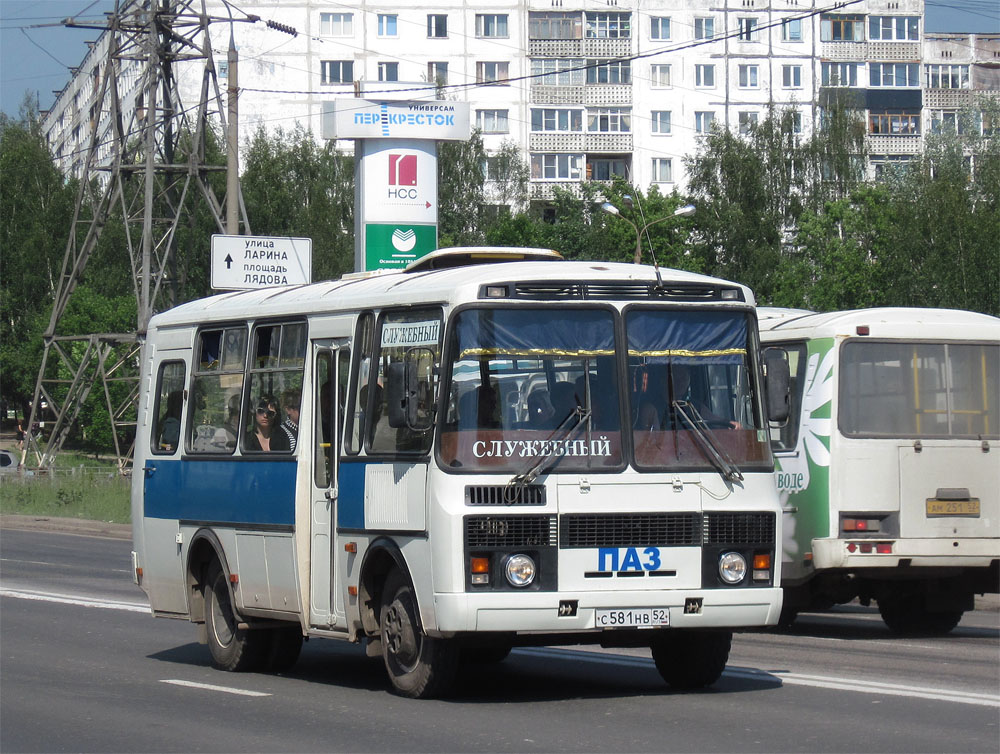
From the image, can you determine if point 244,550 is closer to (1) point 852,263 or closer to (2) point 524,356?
(2) point 524,356

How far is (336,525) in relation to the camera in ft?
36.0

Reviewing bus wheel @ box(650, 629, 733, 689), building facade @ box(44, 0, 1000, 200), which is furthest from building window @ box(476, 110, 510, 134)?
bus wheel @ box(650, 629, 733, 689)

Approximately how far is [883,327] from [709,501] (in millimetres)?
5386

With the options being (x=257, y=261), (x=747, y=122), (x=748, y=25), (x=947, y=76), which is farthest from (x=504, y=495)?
(x=947, y=76)

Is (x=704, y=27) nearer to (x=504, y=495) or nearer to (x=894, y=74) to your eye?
(x=894, y=74)

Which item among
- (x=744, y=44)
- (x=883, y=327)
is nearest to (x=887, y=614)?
(x=883, y=327)

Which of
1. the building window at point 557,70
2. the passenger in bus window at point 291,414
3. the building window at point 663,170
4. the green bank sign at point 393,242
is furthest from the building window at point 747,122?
the passenger in bus window at point 291,414

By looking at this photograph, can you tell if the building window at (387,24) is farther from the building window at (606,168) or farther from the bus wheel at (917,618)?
the bus wheel at (917,618)

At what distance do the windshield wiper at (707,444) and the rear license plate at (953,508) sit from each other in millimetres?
5161

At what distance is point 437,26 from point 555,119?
769cm

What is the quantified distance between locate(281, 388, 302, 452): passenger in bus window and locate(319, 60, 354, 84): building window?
7516cm

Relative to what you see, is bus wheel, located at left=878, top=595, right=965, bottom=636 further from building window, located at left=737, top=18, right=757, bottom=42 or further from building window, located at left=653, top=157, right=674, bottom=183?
building window, located at left=737, top=18, right=757, bottom=42

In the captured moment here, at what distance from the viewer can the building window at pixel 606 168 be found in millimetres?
88438

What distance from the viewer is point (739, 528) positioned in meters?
10.1
